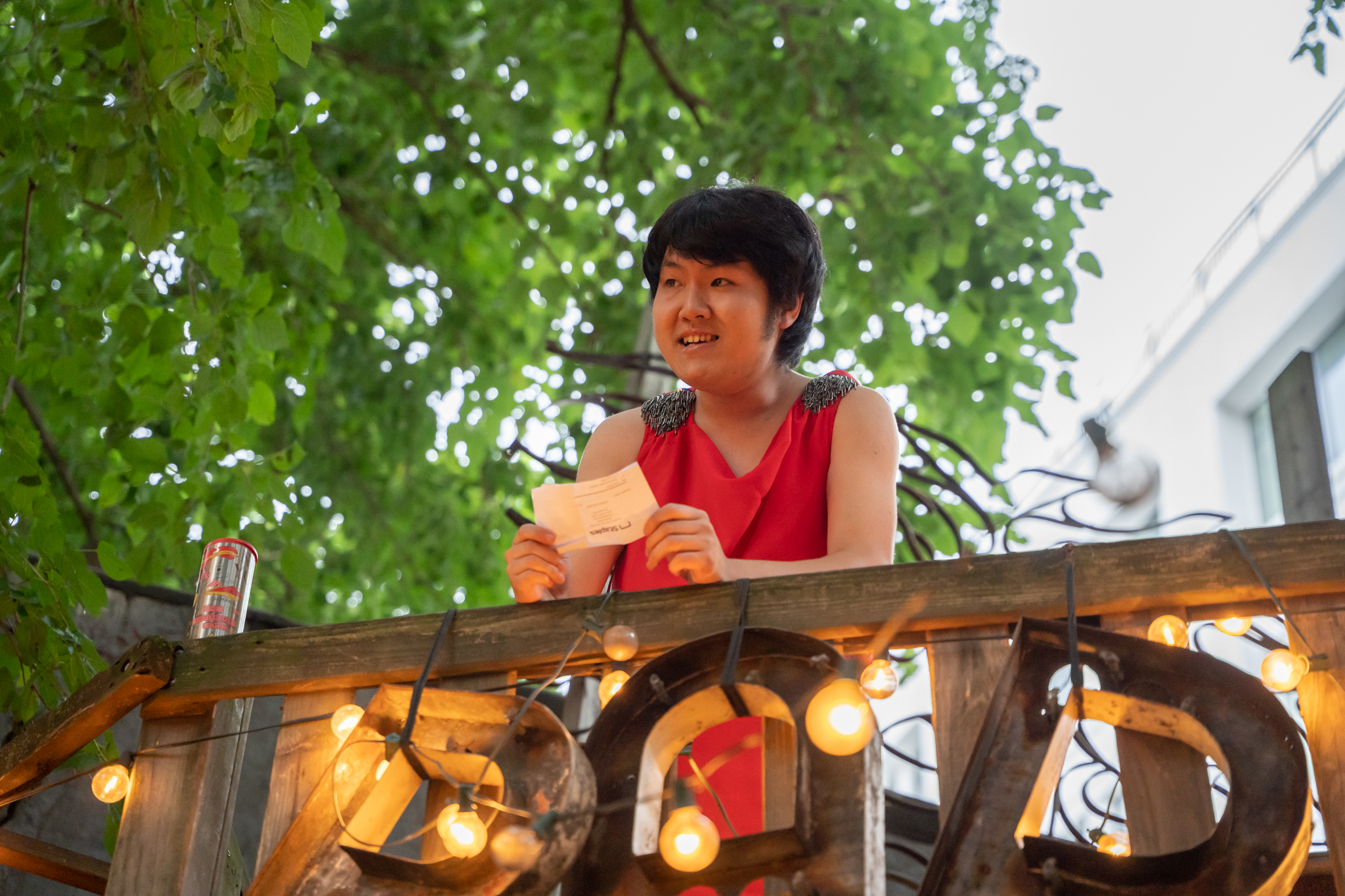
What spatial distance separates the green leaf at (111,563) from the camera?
7.17 ft

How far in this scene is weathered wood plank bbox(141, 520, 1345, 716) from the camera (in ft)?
3.89

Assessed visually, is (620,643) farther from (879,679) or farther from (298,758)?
(298,758)

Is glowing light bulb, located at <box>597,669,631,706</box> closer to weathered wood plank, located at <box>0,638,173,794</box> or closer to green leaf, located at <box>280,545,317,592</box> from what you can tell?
weathered wood plank, located at <box>0,638,173,794</box>

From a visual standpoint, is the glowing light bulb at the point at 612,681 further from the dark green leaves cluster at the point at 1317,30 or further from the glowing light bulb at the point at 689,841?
the dark green leaves cluster at the point at 1317,30

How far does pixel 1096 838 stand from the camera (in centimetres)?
164

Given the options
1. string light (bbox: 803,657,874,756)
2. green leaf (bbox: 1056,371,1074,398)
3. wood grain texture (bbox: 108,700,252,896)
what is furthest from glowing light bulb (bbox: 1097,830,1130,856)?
green leaf (bbox: 1056,371,1074,398)

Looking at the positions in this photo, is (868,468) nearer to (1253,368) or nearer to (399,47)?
(399,47)

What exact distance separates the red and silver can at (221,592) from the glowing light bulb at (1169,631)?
1223 mm

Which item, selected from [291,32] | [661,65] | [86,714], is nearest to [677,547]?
[86,714]

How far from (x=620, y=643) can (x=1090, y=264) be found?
10.8ft

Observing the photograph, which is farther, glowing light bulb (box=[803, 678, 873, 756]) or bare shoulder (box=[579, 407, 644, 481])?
bare shoulder (box=[579, 407, 644, 481])

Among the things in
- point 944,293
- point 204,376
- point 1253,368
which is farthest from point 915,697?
point 204,376

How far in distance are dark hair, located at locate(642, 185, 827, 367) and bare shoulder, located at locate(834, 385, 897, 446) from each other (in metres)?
0.18

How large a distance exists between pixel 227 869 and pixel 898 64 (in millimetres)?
3637
